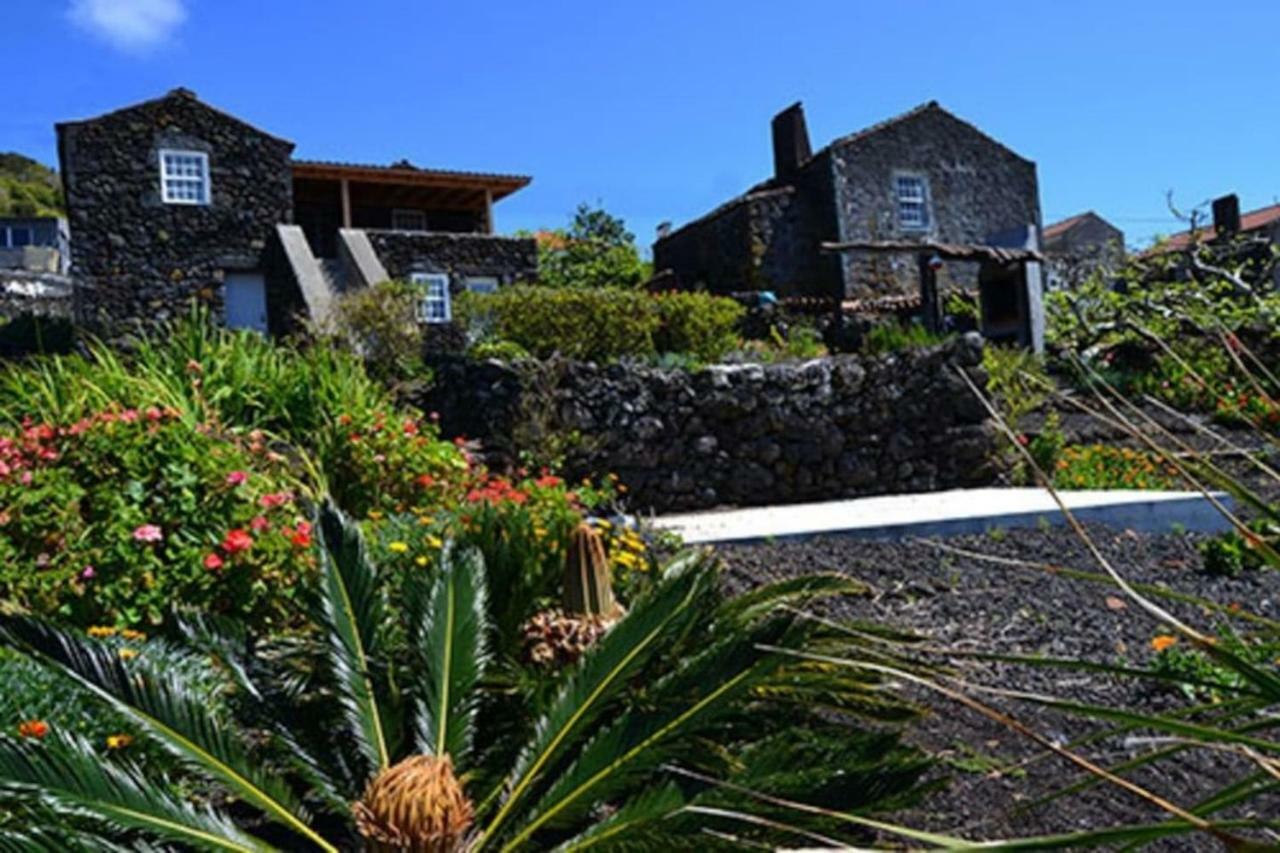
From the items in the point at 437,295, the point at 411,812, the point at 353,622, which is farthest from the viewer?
the point at 437,295

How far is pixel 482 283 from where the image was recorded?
21.8 m

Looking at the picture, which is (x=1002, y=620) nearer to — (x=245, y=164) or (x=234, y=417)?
(x=234, y=417)

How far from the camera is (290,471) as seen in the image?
6203 mm

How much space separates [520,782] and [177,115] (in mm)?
21672

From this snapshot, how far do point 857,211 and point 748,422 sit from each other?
57.3 feet

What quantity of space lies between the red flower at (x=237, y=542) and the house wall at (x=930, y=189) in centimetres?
2222

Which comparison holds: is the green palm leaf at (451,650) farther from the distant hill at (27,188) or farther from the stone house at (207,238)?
the distant hill at (27,188)

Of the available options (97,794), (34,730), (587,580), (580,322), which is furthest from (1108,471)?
(97,794)

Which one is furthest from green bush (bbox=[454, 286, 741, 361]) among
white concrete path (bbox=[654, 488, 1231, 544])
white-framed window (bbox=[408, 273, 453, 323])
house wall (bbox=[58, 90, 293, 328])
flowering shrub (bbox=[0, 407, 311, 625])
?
house wall (bbox=[58, 90, 293, 328])

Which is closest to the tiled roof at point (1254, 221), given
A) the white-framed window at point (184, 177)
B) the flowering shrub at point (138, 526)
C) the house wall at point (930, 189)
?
the house wall at point (930, 189)

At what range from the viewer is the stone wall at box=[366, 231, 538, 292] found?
20.8 metres

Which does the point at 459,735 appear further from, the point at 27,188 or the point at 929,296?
the point at 27,188

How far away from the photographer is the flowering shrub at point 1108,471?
9891 millimetres

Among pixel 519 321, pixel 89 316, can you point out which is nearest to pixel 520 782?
pixel 519 321
